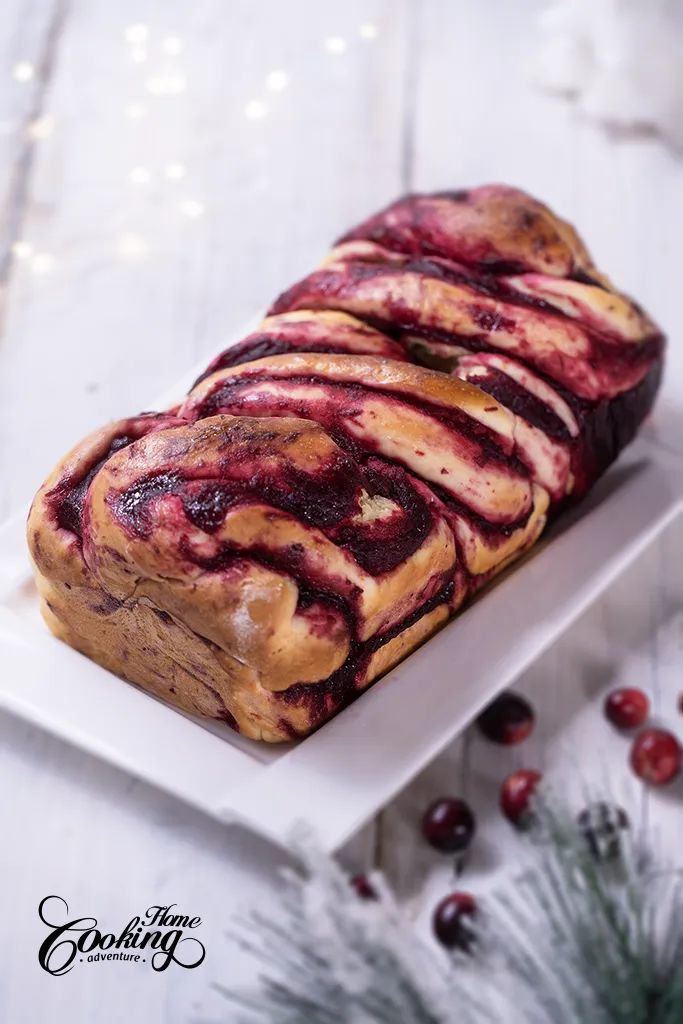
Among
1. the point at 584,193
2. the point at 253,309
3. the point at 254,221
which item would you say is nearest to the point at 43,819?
the point at 253,309

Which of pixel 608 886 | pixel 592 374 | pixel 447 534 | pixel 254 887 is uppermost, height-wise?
pixel 592 374

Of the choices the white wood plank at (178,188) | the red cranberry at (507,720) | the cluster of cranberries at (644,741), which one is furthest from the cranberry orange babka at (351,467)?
the white wood plank at (178,188)

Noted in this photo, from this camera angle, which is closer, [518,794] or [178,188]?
[518,794]

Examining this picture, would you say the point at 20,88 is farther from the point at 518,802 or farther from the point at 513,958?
the point at 513,958

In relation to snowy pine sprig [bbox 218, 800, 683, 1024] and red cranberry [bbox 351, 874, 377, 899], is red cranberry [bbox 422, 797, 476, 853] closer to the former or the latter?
red cranberry [bbox 351, 874, 377, 899]

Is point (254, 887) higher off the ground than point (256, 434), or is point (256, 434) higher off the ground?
point (256, 434)

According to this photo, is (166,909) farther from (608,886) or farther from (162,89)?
(162,89)

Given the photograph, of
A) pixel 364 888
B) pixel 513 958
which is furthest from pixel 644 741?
pixel 513 958

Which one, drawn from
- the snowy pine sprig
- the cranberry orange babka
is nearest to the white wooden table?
the cranberry orange babka
